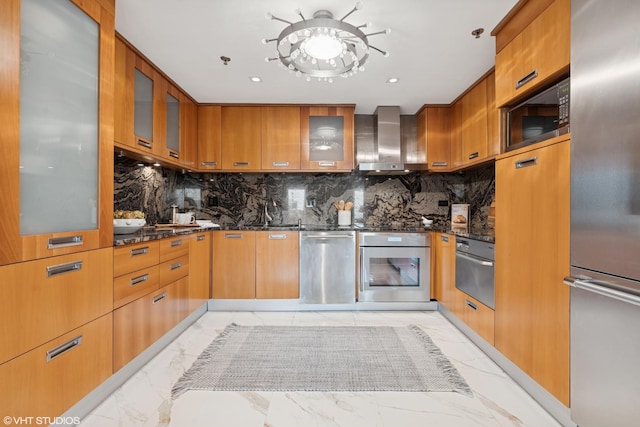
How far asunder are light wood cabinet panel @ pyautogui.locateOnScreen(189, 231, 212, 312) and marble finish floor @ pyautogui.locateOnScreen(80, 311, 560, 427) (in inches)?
32.3

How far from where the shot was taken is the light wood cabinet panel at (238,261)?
125 inches

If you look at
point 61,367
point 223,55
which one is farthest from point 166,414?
point 223,55

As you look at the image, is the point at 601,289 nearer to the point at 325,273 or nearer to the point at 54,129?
the point at 325,273

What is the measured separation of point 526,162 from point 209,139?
303 cm

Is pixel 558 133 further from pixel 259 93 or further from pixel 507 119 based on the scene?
pixel 259 93

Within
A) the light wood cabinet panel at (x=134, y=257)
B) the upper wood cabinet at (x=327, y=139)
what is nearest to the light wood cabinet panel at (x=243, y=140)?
the upper wood cabinet at (x=327, y=139)

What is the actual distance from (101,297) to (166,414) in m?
0.71

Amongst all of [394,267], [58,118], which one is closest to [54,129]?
[58,118]

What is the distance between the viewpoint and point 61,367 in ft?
4.47

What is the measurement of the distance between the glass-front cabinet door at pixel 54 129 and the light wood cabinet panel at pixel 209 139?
5.57 ft

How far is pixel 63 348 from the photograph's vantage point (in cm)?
137

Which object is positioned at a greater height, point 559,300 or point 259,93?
point 259,93

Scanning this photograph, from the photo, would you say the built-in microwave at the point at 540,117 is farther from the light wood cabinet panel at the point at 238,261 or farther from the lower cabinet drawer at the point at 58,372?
the lower cabinet drawer at the point at 58,372
